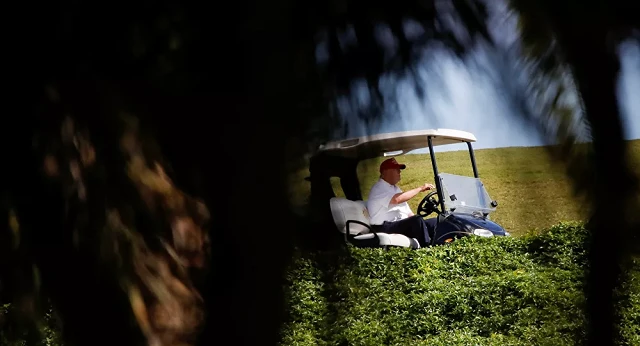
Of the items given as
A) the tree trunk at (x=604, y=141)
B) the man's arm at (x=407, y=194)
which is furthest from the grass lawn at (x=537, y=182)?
the man's arm at (x=407, y=194)

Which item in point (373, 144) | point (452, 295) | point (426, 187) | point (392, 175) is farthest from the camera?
point (426, 187)

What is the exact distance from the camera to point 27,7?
1.28 metres

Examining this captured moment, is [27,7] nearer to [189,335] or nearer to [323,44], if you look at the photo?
[323,44]

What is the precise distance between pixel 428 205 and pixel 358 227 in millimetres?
488

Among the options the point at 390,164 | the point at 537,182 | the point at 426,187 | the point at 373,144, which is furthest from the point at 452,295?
the point at 537,182

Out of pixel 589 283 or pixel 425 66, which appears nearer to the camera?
pixel 425 66

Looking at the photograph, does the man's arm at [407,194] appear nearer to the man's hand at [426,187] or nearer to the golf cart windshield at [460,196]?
the man's hand at [426,187]

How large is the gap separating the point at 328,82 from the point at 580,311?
100 cm

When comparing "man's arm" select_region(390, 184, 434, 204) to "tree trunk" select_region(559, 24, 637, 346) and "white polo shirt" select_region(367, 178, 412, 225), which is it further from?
"tree trunk" select_region(559, 24, 637, 346)

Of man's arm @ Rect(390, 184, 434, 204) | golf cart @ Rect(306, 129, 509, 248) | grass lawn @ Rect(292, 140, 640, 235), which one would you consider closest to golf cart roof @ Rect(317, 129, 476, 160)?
golf cart @ Rect(306, 129, 509, 248)

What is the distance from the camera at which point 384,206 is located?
3463 millimetres

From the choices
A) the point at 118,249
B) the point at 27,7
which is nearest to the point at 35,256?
the point at 118,249

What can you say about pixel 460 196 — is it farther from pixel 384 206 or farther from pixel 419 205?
pixel 384 206

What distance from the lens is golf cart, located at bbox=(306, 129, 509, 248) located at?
1772mm
